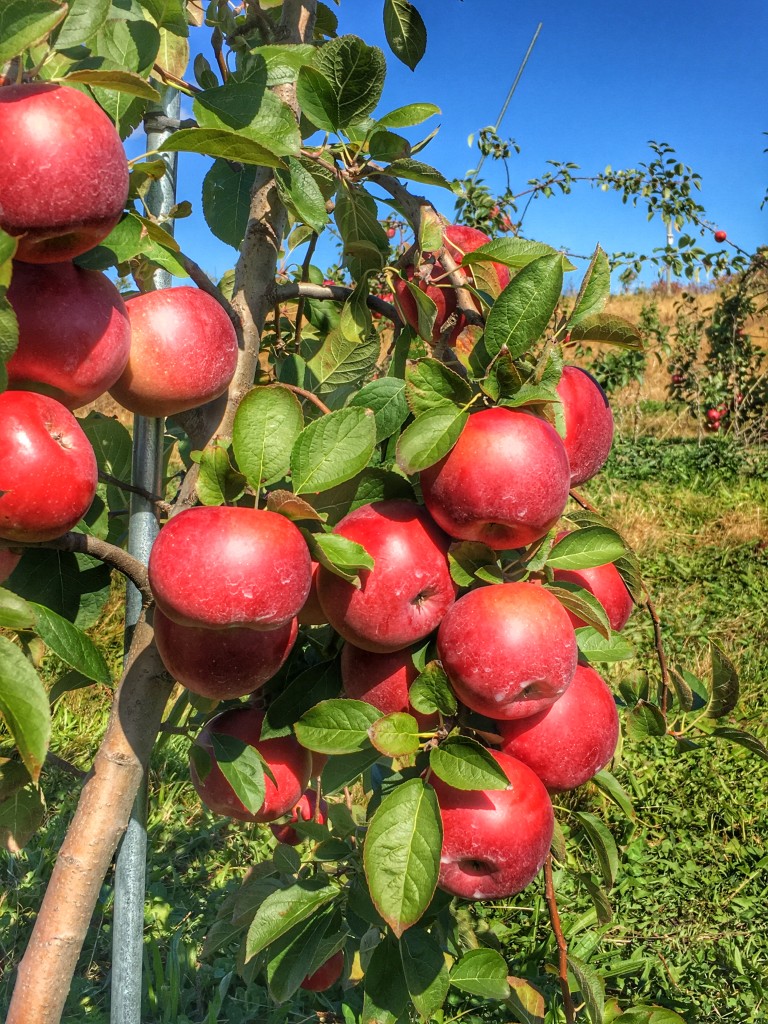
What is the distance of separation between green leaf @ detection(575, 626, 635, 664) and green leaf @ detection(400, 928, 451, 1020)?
277 millimetres

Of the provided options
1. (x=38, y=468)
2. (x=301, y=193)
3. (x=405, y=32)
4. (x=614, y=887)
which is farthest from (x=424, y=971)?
(x=614, y=887)

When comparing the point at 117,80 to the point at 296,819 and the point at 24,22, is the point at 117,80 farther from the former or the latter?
the point at 296,819

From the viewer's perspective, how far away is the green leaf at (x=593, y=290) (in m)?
0.69

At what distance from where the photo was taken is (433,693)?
636 mm

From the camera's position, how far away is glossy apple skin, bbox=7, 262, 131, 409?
53 centimetres

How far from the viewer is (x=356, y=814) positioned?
1.13 meters

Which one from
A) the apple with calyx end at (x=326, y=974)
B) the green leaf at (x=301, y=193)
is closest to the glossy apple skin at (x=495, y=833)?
the green leaf at (x=301, y=193)

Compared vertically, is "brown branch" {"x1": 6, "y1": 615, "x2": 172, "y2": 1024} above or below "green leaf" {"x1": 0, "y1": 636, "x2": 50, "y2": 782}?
below

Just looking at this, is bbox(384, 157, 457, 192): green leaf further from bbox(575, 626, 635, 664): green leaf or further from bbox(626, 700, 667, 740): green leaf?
bbox(626, 700, 667, 740): green leaf

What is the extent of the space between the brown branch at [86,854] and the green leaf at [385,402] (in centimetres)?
25

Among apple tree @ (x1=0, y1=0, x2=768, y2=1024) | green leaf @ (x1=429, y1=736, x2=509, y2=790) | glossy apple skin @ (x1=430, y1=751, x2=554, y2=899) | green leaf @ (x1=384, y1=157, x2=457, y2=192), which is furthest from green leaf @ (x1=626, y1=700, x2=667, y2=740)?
green leaf @ (x1=384, y1=157, x2=457, y2=192)

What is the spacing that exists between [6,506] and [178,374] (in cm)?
18

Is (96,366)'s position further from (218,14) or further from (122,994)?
(122,994)

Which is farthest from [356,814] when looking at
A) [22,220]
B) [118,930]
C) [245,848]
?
[245,848]
